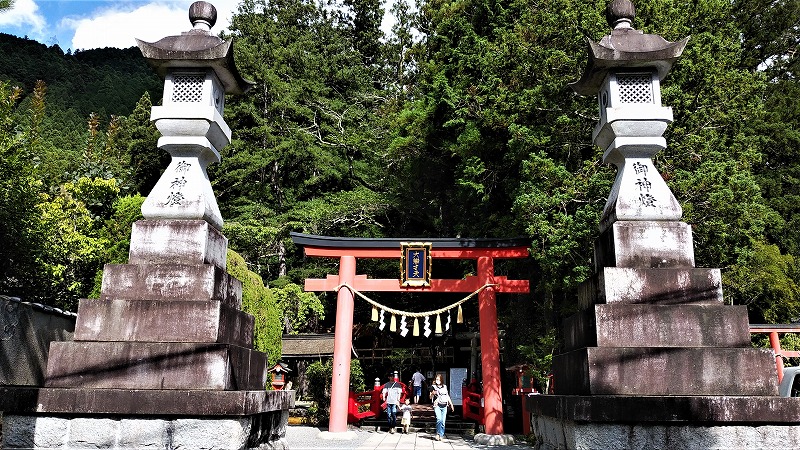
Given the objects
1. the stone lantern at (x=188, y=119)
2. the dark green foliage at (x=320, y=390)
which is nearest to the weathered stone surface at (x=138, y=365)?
the stone lantern at (x=188, y=119)

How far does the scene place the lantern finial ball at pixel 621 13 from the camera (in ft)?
19.0

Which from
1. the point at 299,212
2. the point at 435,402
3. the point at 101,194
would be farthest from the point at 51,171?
the point at 435,402

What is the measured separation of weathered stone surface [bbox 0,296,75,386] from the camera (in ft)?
23.0

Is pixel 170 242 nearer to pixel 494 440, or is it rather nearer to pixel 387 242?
pixel 387 242

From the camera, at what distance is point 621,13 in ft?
19.1

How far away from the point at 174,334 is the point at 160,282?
52 centimetres

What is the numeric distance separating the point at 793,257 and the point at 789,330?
561 cm

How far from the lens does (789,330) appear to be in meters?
14.1

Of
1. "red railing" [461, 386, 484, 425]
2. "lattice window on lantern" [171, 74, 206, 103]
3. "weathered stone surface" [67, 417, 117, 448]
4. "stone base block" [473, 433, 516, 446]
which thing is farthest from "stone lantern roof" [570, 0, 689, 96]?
"red railing" [461, 386, 484, 425]

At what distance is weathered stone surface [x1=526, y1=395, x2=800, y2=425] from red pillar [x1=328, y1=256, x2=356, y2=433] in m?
9.65

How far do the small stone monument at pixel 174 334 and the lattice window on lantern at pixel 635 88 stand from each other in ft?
12.8

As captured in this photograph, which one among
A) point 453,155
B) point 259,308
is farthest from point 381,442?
point 453,155

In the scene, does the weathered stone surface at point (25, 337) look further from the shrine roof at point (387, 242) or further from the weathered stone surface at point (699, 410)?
the weathered stone surface at point (699, 410)

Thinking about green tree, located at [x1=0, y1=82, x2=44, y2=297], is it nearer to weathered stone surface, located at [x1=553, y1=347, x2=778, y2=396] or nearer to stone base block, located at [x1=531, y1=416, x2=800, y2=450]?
weathered stone surface, located at [x1=553, y1=347, x2=778, y2=396]
